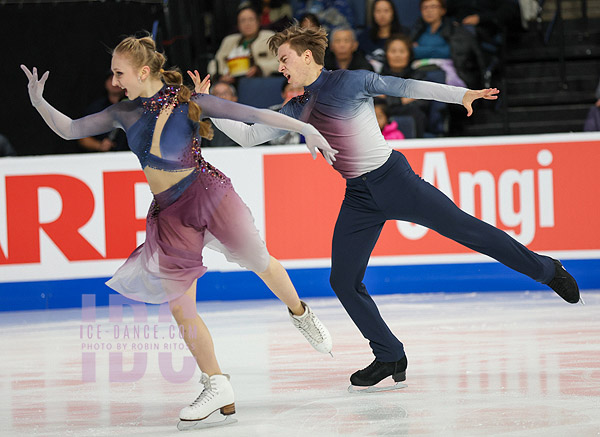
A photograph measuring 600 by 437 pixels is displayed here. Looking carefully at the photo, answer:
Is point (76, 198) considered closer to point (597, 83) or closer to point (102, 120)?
point (102, 120)

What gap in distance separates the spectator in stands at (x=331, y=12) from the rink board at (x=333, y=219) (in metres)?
2.40

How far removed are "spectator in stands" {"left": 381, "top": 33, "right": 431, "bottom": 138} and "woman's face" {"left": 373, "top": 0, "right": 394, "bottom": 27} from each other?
439 mm

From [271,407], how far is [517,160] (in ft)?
12.0

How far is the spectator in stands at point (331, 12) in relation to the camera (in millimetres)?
8617

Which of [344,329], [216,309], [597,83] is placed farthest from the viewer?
[597,83]

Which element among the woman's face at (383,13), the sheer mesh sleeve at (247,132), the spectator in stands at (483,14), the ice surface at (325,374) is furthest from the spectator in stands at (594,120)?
the sheer mesh sleeve at (247,132)

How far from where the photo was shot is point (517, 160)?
6.58 meters

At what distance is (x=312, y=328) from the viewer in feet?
12.3

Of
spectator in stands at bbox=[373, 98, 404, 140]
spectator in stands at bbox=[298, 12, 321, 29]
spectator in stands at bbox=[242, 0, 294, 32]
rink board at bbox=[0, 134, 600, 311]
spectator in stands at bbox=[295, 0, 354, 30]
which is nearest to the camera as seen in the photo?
rink board at bbox=[0, 134, 600, 311]

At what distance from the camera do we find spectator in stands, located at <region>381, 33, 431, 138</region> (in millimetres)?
7328

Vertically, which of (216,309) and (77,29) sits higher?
(77,29)

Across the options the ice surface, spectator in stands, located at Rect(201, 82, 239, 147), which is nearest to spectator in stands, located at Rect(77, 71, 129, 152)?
spectator in stands, located at Rect(201, 82, 239, 147)

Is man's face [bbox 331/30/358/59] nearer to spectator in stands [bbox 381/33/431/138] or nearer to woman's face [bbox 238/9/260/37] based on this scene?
spectator in stands [bbox 381/33/431/138]

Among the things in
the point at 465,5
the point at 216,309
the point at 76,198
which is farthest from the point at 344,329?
the point at 465,5
